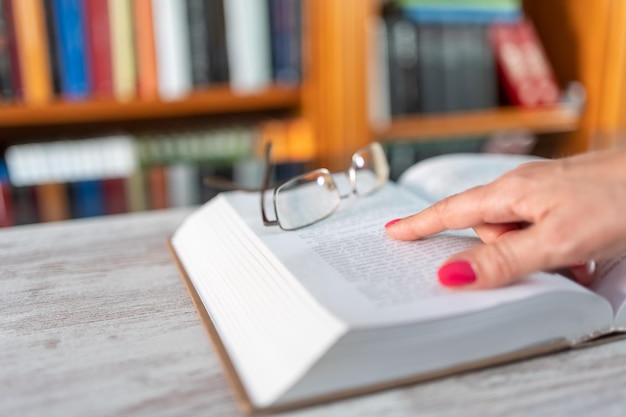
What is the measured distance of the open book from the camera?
385mm

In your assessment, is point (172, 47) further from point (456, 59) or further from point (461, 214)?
point (461, 214)

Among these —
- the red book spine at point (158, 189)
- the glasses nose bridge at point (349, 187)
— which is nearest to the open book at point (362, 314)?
the glasses nose bridge at point (349, 187)

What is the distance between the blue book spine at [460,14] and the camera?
1.58 metres

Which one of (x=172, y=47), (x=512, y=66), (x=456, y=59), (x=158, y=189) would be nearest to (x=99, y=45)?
(x=172, y=47)

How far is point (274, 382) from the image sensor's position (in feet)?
1.26

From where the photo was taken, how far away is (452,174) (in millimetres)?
764

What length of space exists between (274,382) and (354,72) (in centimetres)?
120

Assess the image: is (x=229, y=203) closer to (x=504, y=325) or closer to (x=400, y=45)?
(x=504, y=325)

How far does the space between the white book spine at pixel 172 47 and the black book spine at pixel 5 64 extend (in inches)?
12.3

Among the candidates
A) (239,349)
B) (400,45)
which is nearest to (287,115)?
(400,45)

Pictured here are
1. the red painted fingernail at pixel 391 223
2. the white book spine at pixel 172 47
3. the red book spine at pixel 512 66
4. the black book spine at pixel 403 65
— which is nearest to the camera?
the red painted fingernail at pixel 391 223

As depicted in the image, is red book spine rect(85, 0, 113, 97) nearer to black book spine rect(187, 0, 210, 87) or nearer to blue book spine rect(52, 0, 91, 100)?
blue book spine rect(52, 0, 91, 100)

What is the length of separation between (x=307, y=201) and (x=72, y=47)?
0.96m

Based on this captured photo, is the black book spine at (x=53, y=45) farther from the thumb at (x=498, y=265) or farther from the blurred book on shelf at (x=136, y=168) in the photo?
the thumb at (x=498, y=265)
